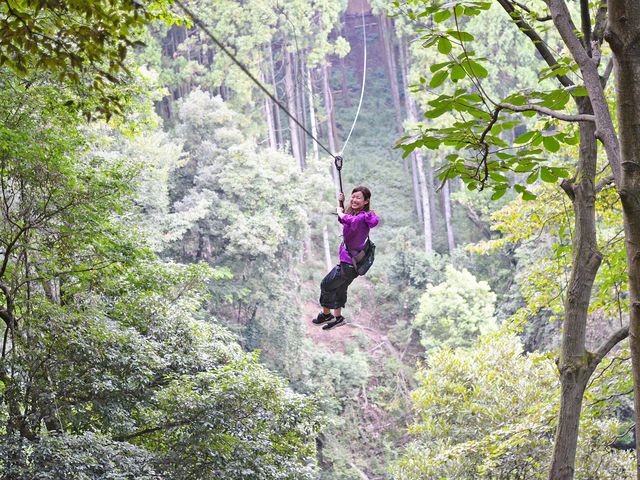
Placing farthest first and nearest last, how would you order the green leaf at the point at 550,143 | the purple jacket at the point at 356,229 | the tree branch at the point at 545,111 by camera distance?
the purple jacket at the point at 356,229 < the green leaf at the point at 550,143 < the tree branch at the point at 545,111

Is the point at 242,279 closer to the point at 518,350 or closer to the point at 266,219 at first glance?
the point at 266,219

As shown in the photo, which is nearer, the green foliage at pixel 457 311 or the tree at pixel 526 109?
the tree at pixel 526 109

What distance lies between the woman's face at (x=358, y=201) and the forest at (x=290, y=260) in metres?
0.07

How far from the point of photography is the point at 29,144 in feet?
19.4

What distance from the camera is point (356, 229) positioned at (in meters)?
5.08

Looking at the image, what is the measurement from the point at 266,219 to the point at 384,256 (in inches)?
356

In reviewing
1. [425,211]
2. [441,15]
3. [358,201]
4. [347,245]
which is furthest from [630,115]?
[425,211]

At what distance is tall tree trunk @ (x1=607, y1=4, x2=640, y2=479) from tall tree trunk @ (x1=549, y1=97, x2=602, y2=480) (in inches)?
95.9

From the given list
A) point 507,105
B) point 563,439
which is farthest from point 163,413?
point 507,105

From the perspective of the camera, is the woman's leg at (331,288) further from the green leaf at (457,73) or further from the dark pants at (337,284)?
the green leaf at (457,73)

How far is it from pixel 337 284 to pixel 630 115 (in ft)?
11.8

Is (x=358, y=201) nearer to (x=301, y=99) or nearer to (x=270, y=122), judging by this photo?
(x=270, y=122)

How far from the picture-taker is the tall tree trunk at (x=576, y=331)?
14.6 ft

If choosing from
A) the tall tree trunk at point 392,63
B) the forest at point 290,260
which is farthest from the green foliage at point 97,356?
the tall tree trunk at point 392,63
